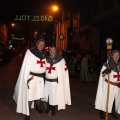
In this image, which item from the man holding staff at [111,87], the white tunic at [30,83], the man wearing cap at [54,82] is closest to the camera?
the white tunic at [30,83]

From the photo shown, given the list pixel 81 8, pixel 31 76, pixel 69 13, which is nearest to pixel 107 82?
pixel 31 76

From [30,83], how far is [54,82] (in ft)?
2.32

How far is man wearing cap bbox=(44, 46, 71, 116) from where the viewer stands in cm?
801

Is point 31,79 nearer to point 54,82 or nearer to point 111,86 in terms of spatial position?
point 54,82

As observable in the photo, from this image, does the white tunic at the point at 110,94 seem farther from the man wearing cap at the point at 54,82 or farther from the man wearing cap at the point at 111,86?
the man wearing cap at the point at 54,82

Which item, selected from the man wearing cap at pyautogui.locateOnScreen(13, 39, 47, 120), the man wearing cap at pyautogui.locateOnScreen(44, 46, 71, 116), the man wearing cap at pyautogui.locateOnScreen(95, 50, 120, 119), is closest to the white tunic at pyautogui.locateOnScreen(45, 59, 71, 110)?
the man wearing cap at pyautogui.locateOnScreen(44, 46, 71, 116)

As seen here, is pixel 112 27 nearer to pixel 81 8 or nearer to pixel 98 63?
pixel 98 63

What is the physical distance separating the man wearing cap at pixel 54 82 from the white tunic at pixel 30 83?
27 cm

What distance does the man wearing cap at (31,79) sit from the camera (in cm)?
759

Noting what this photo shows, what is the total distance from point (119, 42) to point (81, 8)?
11.3 metres

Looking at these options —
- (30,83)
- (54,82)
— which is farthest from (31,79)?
(54,82)

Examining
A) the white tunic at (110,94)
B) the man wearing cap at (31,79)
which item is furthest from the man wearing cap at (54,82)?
the white tunic at (110,94)

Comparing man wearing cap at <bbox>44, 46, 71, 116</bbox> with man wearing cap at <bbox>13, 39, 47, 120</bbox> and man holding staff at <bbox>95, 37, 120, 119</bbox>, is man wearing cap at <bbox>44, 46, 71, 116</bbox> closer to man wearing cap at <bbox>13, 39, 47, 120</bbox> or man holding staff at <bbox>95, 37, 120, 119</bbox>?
man wearing cap at <bbox>13, 39, 47, 120</bbox>

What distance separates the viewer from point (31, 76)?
7684mm
